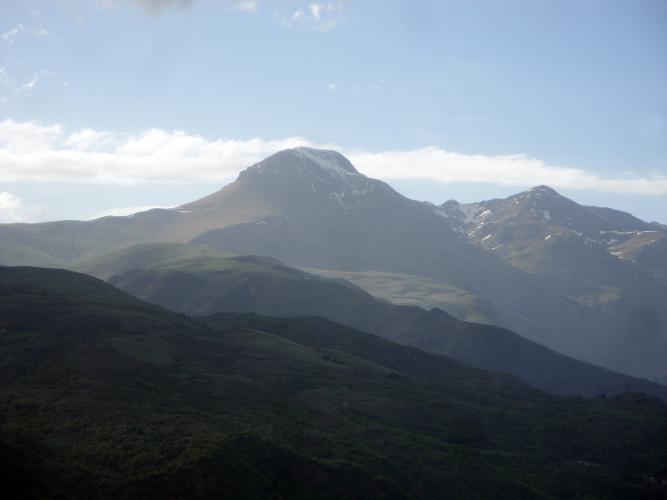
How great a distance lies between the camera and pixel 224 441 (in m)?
76.4

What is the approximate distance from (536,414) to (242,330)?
59833 mm

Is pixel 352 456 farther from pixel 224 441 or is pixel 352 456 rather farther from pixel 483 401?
pixel 483 401

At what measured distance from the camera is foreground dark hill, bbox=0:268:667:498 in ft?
230

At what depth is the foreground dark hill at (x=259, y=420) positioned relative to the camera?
230ft

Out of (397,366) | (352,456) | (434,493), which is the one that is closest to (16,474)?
(352,456)

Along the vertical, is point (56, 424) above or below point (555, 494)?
above

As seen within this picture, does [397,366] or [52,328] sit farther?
[397,366]

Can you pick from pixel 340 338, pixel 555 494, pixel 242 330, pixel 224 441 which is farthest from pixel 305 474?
pixel 340 338

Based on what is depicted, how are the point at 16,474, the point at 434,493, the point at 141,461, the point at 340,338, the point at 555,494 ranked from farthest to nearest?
the point at 340,338 < the point at 555,494 < the point at 434,493 < the point at 141,461 < the point at 16,474

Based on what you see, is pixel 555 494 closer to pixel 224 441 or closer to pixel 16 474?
pixel 224 441

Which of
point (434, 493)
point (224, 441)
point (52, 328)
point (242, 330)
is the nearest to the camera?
point (224, 441)

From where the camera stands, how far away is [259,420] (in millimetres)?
95188

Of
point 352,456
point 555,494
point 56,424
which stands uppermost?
point 56,424

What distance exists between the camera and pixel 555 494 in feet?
303
